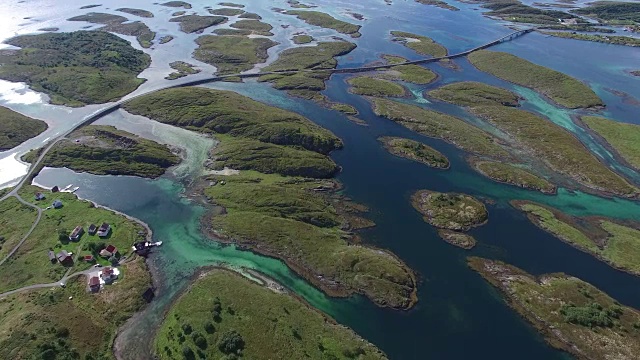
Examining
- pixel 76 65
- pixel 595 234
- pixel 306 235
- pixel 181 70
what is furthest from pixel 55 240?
pixel 595 234

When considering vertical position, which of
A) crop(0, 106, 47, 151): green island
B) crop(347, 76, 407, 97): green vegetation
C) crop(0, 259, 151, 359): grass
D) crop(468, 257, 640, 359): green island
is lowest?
crop(0, 259, 151, 359): grass

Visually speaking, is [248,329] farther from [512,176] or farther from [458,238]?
[512,176]

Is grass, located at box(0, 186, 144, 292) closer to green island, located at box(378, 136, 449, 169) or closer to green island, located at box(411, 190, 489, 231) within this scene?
green island, located at box(411, 190, 489, 231)

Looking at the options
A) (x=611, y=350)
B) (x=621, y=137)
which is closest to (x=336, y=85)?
(x=621, y=137)

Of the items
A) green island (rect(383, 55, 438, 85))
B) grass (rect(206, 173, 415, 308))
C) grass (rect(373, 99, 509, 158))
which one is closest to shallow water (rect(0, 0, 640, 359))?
grass (rect(206, 173, 415, 308))

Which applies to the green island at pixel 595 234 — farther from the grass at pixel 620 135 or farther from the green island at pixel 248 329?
the green island at pixel 248 329

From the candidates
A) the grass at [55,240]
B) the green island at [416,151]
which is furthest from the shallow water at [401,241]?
the grass at [55,240]
